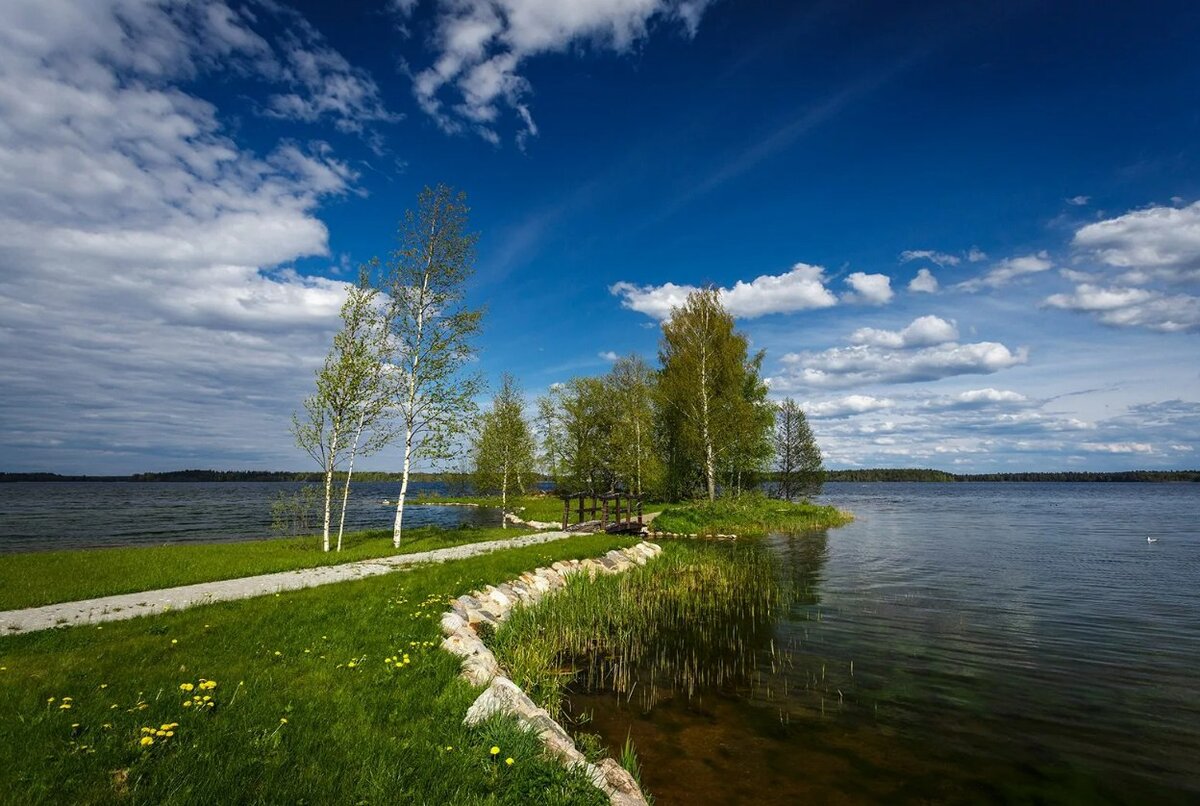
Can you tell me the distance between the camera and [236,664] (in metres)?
7.83

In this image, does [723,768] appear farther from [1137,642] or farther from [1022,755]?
[1137,642]

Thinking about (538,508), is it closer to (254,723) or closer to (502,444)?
(502,444)

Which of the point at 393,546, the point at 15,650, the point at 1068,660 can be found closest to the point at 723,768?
the point at 1068,660

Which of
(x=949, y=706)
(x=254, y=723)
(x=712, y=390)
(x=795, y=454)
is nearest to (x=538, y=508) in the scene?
(x=712, y=390)

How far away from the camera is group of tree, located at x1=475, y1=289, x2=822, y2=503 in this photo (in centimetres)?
4309

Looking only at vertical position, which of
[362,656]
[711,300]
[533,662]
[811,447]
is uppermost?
[711,300]

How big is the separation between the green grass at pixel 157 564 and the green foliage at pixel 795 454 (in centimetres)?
4330

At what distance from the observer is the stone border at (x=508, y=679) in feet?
21.1

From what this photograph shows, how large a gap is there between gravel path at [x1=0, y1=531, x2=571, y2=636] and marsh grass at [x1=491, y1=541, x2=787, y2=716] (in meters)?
5.33

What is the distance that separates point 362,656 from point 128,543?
30577 mm

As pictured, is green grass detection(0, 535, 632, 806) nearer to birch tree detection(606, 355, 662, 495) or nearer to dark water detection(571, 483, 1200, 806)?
dark water detection(571, 483, 1200, 806)

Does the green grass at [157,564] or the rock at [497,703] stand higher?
the green grass at [157,564]

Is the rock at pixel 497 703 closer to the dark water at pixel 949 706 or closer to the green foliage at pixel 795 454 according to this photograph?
the dark water at pixel 949 706

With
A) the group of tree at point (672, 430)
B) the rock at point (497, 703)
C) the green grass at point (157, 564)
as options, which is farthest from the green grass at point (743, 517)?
the rock at point (497, 703)
